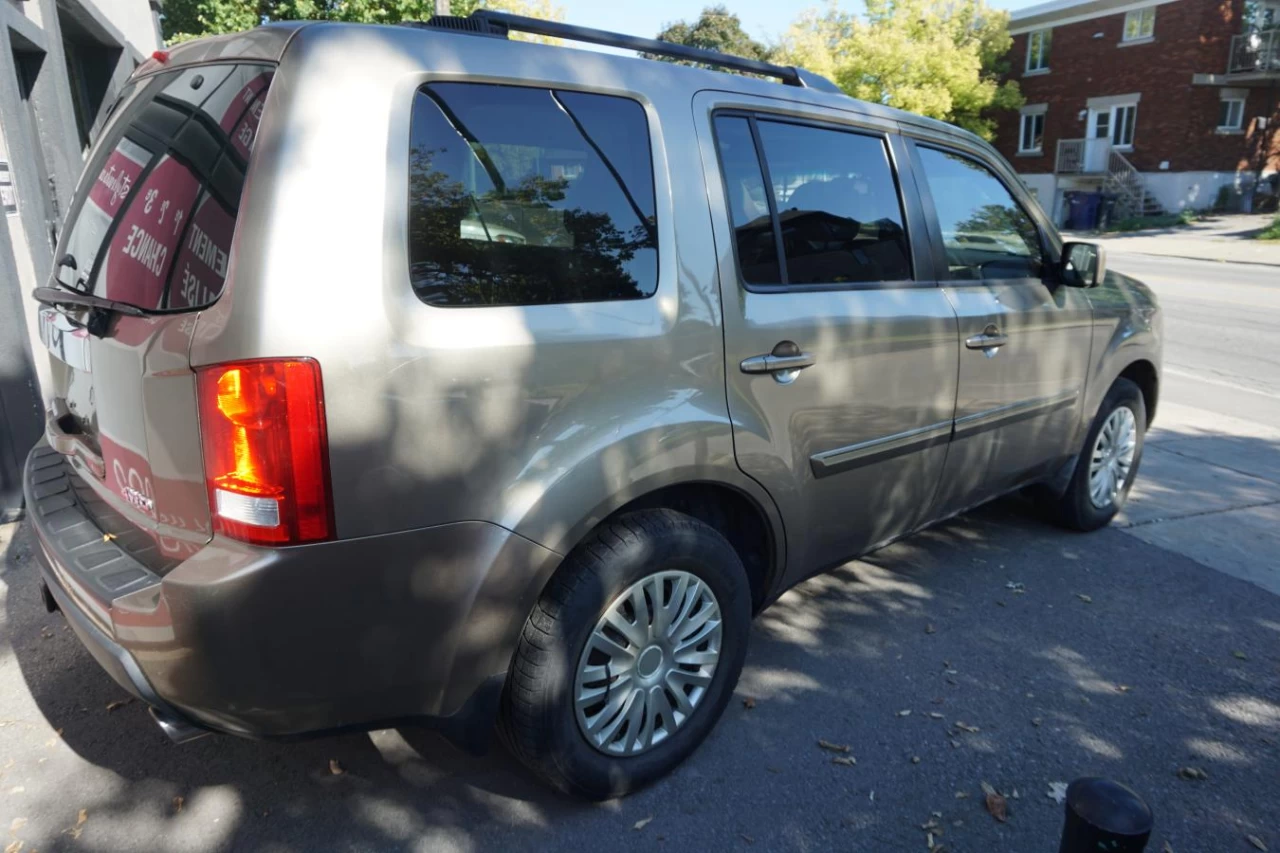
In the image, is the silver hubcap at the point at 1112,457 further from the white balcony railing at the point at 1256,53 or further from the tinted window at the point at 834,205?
the white balcony railing at the point at 1256,53

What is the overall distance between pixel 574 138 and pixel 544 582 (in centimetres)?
115

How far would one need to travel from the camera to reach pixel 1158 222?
29.3 meters

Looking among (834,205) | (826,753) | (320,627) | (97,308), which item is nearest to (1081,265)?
(834,205)

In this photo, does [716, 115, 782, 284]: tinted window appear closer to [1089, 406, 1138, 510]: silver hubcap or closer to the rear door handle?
the rear door handle

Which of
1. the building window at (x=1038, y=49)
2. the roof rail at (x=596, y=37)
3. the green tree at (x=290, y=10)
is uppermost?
the building window at (x=1038, y=49)

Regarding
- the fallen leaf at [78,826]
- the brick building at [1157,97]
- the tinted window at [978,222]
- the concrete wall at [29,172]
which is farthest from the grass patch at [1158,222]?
the fallen leaf at [78,826]

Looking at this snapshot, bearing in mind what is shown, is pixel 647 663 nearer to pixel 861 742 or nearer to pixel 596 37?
pixel 861 742

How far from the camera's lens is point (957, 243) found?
3609mm

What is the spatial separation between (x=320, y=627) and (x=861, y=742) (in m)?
1.77

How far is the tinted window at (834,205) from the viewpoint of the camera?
9.64 feet

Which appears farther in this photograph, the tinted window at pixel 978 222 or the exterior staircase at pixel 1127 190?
the exterior staircase at pixel 1127 190

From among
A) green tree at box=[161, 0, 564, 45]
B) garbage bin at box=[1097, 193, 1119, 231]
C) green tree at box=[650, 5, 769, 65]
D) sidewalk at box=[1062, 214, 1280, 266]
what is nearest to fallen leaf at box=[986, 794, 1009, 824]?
green tree at box=[161, 0, 564, 45]

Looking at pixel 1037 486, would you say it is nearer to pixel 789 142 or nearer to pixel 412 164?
pixel 789 142

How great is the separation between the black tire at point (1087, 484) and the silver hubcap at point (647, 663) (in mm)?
2619
